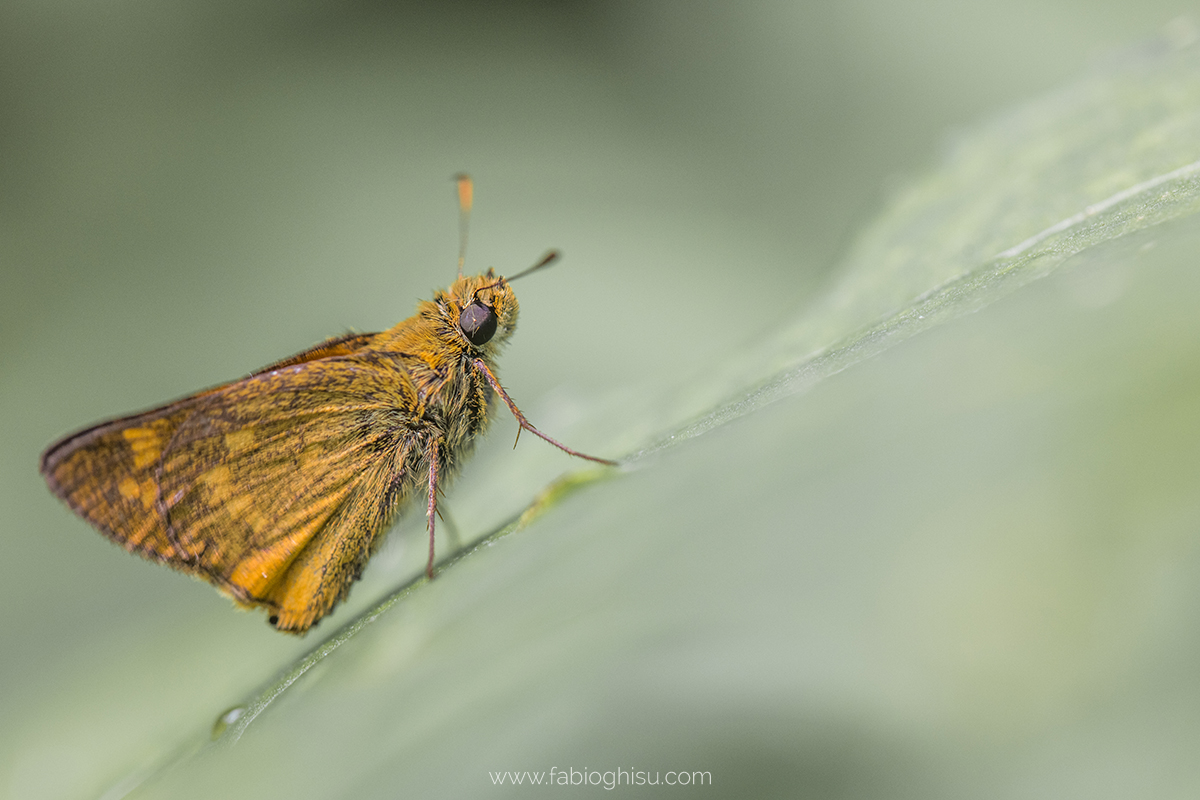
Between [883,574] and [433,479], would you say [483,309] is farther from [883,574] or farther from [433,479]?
[883,574]

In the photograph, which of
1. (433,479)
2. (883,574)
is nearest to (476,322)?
(433,479)

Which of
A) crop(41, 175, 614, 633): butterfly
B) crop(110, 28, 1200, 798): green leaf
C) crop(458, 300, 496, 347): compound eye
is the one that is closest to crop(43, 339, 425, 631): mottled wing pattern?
crop(41, 175, 614, 633): butterfly

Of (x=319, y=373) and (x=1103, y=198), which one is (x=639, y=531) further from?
(x=319, y=373)

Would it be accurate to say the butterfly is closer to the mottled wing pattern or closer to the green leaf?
the mottled wing pattern

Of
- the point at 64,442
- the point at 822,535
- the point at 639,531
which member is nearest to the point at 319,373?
the point at 64,442

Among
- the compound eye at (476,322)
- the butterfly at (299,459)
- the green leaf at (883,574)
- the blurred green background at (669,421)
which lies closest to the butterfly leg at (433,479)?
the butterfly at (299,459)
